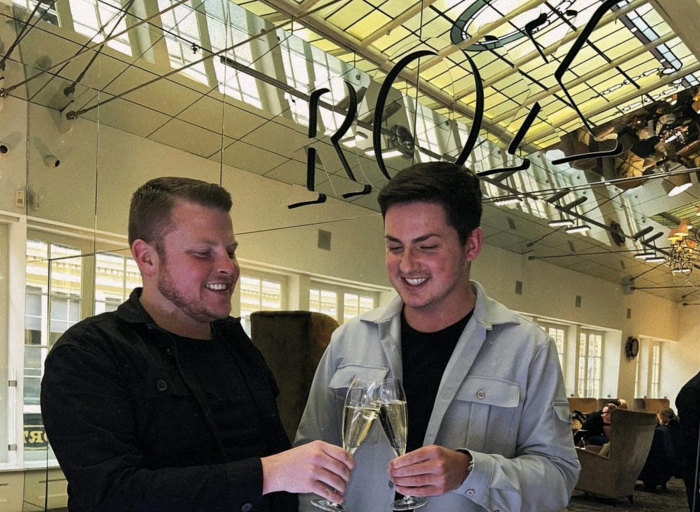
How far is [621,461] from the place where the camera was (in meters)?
1.93

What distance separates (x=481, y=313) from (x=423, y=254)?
0.57 ft

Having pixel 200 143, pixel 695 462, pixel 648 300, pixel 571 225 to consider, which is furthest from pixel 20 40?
pixel 695 462

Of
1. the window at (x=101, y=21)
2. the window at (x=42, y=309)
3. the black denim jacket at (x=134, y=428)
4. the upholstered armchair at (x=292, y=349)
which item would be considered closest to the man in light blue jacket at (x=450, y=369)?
the black denim jacket at (x=134, y=428)

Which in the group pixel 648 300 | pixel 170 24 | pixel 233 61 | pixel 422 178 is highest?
pixel 170 24

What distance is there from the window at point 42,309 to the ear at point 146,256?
318 centimetres

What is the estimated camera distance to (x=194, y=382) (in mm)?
1105

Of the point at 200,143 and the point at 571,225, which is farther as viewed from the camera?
the point at 200,143

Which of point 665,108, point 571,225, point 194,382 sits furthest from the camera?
point 571,225

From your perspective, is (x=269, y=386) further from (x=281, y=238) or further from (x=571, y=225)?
(x=281, y=238)

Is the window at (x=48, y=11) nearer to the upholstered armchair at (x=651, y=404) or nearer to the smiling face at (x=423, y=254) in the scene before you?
the smiling face at (x=423, y=254)

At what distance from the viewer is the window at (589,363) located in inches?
Result: 80.4

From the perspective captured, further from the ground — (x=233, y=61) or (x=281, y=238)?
(x=233, y=61)

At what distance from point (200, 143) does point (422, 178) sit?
2753 mm

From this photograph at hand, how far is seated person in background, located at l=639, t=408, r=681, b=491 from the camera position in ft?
6.07
